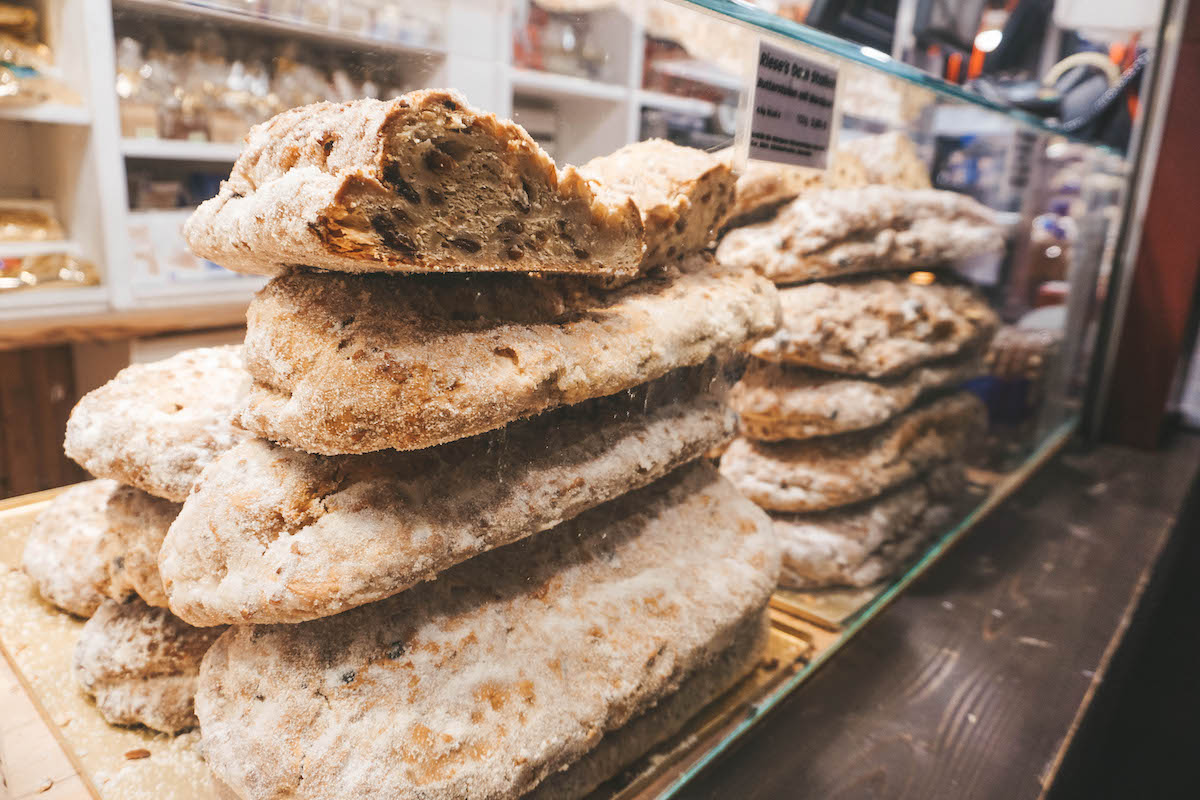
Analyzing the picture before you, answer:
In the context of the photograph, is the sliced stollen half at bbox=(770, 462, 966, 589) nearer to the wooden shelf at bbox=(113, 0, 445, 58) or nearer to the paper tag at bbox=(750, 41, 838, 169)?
the paper tag at bbox=(750, 41, 838, 169)

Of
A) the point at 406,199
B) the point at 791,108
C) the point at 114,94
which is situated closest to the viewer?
the point at 406,199

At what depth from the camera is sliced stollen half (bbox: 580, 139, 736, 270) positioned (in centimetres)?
105

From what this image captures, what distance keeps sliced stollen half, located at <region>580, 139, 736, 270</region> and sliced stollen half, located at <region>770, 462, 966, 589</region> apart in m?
0.75

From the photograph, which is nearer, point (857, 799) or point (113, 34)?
point (113, 34)

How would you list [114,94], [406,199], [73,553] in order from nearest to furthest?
[406,199], [73,553], [114,94]

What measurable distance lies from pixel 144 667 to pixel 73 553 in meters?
0.23

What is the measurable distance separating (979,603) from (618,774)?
3.83ft

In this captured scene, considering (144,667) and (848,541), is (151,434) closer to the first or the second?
(144,667)

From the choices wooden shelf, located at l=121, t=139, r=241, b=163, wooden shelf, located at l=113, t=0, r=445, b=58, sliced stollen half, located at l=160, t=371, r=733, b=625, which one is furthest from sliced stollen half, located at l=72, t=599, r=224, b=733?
wooden shelf, located at l=121, t=139, r=241, b=163

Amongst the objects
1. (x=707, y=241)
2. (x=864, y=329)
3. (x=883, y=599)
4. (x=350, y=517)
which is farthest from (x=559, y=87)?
(x=883, y=599)

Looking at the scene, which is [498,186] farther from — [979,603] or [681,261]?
→ [979,603]

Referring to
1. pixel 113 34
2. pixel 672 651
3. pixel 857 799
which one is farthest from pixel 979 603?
pixel 113 34

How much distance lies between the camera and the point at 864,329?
164 centimetres

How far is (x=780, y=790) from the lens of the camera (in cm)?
119
